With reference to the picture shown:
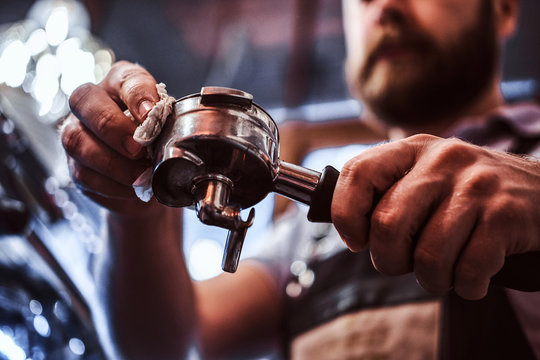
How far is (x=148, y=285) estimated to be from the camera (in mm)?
692

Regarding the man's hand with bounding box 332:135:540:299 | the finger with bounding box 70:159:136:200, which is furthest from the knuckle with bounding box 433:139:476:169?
the finger with bounding box 70:159:136:200

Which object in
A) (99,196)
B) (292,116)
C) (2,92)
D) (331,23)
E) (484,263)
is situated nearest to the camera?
(484,263)

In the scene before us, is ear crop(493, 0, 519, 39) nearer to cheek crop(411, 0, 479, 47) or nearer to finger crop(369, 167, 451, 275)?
cheek crop(411, 0, 479, 47)

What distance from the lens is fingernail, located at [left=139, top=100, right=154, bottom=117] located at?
335 mm

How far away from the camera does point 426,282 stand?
12.5 inches

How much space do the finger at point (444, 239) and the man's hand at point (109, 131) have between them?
0.21 metres

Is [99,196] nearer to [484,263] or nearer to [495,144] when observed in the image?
[484,263]

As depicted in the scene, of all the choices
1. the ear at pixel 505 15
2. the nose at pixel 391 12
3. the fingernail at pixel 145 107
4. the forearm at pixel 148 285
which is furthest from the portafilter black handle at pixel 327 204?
the ear at pixel 505 15

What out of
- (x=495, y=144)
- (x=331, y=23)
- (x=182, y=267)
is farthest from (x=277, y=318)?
(x=331, y=23)

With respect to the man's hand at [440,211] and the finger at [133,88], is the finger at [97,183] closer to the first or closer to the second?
the finger at [133,88]

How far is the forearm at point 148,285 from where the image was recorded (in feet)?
1.85

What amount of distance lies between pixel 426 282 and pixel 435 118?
0.93 m

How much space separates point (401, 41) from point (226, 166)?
854 mm

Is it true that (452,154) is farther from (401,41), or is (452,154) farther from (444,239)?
(401,41)
